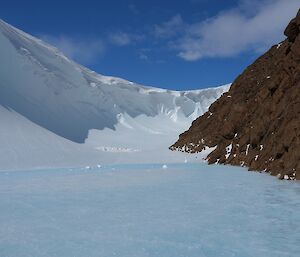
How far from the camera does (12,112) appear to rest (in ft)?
125

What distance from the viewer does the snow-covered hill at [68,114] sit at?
32719 mm

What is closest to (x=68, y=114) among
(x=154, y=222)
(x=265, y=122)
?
(x=265, y=122)

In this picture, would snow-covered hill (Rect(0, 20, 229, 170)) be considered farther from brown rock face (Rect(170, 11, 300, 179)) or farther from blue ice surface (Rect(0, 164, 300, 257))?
blue ice surface (Rect(0, 164, 300, 257))

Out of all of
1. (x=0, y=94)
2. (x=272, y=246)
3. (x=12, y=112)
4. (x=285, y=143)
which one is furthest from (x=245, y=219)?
(x=0, y=94)

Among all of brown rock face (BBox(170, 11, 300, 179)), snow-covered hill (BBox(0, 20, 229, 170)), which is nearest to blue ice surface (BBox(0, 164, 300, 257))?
brown rock face (BBox(170, 11, 300, 179))

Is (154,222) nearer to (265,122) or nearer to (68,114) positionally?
(265,122)

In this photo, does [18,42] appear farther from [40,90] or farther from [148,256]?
[148,256]

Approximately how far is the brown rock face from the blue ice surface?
13.3ft

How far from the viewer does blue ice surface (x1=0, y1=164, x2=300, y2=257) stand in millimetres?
6531

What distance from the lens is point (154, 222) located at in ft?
27.9

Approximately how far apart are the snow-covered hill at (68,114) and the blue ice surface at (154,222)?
16940 mm

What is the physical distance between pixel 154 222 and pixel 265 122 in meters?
16.7

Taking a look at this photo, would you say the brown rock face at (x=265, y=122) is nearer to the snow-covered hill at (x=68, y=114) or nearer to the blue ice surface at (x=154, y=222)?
the blue ice surface at (x=154, y=222)

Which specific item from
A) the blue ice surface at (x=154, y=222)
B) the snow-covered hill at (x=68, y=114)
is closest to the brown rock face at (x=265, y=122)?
the blue ice surface at (x=154, y=222)
